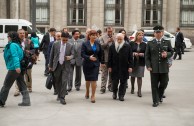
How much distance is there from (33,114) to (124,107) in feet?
7.48

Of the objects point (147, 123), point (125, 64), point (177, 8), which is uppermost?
point (177, 8)

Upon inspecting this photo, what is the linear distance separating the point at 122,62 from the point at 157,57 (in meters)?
1.11

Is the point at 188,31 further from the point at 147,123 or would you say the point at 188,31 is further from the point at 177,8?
the point at 147,123

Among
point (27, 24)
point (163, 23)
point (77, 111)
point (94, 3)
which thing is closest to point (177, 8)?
point (163, 23)

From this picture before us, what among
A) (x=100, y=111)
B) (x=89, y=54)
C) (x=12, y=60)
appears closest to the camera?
(x=100, y=111)

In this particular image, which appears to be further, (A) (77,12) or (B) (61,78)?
(A) (77,12)

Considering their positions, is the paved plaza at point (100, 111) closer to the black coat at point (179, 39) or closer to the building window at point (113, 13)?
the black coat at point (179, 39)

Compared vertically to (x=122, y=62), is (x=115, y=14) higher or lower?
higher

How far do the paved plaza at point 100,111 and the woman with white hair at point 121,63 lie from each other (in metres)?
0.49

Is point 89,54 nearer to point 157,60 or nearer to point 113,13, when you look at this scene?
point 157,60

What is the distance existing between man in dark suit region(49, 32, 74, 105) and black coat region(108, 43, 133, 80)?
1.22 meters

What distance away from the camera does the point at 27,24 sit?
33.4 m

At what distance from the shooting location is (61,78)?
1080cm

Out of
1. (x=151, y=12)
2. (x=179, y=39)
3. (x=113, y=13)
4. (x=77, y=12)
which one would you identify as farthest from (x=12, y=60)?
(x=151, y=12)
